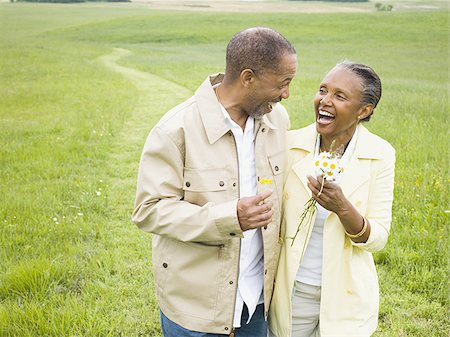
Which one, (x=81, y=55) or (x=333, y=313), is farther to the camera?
(x=81, y=55)

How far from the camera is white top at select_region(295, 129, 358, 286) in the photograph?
300cm

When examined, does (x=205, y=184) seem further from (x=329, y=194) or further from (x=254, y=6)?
(x=254, y=6)

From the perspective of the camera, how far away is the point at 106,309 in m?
4.77

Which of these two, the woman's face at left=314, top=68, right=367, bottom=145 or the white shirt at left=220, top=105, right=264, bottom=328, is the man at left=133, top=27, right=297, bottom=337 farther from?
the woman's face at left=314, top=68, right=367, bottom=145

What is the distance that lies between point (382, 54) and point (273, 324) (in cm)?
3144

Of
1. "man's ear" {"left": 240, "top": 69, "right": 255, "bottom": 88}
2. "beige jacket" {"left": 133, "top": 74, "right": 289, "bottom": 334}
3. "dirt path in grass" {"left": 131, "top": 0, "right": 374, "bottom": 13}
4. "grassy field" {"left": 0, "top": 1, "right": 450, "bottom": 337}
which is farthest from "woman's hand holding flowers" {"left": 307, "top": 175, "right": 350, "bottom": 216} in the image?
"dirt path in grass" {"left": 131, "top": 0, "right": 374, "bottom": 13}

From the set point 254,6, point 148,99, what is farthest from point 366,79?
point 254,6

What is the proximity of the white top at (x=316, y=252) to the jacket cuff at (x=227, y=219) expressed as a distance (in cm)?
53

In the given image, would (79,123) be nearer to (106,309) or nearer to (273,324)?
(106,309)

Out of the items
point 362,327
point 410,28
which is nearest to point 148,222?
point 362,327

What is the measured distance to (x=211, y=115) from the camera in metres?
2.80

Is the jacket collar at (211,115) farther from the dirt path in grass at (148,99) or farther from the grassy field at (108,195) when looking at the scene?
the dirt path in grass at (148,99)

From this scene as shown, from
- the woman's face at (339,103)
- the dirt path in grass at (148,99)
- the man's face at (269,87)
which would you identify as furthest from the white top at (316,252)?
the dirt path in grass at (148,99)

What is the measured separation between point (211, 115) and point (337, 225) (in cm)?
85
